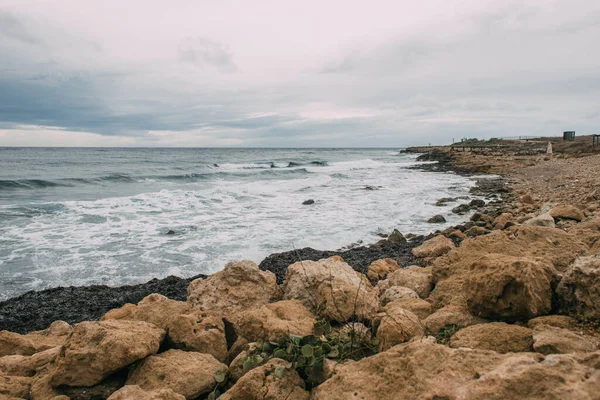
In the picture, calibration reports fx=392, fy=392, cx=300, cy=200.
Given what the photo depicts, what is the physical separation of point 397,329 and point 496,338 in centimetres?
67

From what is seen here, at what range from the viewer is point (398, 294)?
14.1ft

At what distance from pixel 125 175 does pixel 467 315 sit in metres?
34.1

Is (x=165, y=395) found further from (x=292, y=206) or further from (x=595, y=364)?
(x=292, y=206)

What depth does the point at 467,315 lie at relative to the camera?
3.18 m

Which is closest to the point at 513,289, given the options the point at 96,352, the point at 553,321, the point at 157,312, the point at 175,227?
the point at 553,321

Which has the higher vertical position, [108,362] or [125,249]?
[108,362]

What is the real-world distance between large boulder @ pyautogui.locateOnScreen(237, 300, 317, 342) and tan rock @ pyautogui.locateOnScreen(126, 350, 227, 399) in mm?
367

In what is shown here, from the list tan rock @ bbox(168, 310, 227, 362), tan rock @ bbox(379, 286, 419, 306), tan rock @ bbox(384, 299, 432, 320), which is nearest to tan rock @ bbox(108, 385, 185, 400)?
tan rock @ bbox(168, 310, 227, 362)

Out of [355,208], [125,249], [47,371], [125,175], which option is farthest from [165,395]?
[125,175]

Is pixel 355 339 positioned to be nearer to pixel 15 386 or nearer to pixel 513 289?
pixel 513 289

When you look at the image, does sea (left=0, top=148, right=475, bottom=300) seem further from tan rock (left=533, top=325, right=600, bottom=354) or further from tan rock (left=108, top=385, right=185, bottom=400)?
tan rock (left=533, top=325, right=600, bottom=354)

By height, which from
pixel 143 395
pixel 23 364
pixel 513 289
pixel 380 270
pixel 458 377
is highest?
pixel 513 289

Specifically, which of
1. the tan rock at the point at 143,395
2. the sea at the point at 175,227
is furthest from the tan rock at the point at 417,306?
the sea at the point at 175,227

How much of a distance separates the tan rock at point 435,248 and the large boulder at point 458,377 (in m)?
5.81
